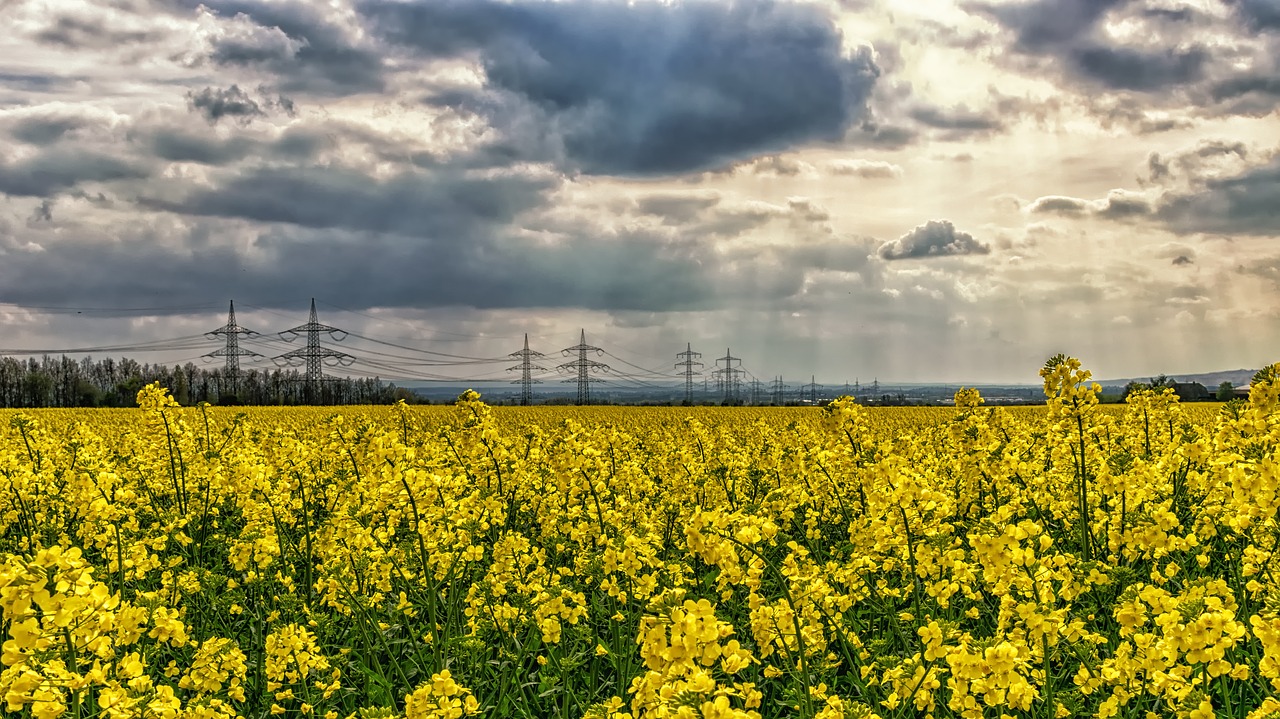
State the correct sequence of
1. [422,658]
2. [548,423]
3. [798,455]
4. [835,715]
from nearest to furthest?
[835,715] → [422,658] → [798,455] → [548,423]

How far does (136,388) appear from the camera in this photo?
2896 inches

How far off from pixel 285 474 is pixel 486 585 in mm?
4347

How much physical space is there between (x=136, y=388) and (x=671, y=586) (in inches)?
3240

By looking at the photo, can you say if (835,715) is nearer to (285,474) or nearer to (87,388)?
(285,474)

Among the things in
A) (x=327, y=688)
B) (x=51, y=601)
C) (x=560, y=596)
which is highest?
(x=51, y=601)

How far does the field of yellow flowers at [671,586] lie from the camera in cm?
370

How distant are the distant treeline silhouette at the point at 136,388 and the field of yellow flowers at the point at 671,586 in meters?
67.3

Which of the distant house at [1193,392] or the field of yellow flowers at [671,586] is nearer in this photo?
the field of yellow flowers at [671,586]

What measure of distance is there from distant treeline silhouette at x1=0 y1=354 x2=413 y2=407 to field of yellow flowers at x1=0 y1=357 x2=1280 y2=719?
67.3 metres

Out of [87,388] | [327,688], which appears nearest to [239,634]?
[327,688]

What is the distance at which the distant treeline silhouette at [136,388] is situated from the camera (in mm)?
87000

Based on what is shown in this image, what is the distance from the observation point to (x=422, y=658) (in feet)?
20.2

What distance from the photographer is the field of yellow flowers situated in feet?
12.1

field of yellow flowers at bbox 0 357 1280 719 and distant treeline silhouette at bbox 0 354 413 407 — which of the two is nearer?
→ field of yellow flowers at bbox 0 357 1280 719
